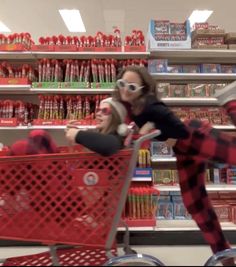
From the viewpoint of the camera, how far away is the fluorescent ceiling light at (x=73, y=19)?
4.68 meters

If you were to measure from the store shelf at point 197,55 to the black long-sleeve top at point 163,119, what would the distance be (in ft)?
Result: 5.46

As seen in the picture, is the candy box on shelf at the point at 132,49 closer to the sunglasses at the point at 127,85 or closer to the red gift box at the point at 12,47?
the red gift box at the point at 12,47

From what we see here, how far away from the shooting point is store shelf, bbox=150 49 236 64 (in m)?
2.87

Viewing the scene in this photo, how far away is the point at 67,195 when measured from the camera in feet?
3.80

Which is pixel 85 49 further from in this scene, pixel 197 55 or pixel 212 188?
pixel 212 188

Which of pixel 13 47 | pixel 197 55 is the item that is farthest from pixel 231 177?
pixel 13 47

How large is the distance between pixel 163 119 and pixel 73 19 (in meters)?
4.29

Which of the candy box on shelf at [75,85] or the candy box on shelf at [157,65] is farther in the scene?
the candy box on shelf at [157,65]

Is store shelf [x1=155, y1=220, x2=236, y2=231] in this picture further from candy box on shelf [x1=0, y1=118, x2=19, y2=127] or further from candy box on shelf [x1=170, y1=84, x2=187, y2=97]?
candy box on shelf [x1=0, y1=118, x2=19, y2=127]

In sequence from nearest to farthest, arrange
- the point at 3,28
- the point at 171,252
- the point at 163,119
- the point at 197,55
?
the point at 163,119, the point at 171,252, the point at 197,55, the point at 3,28

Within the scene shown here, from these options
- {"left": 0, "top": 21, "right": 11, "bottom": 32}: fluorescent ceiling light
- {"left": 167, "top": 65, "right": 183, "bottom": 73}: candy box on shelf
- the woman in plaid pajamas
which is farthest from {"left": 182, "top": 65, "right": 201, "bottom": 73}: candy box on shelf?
{"left": 0, "top": 21, "right": 11, "bottom": 32}: fluorescent ceiling light

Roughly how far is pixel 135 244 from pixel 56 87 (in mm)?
1531

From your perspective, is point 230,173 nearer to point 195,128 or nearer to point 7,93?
point 195,128

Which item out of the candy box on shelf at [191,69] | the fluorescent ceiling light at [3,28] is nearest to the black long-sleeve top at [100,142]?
the candy box on shelf at [191,69]
